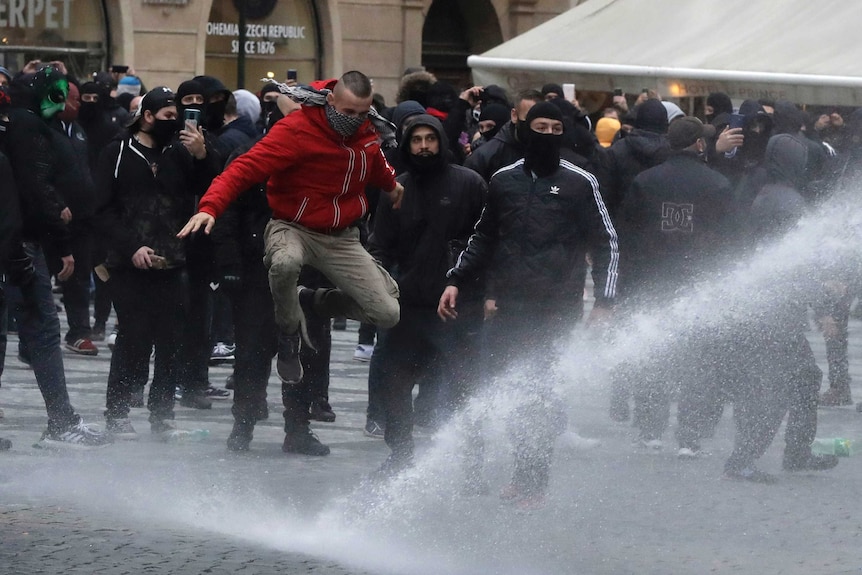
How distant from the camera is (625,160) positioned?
10242 millimetres

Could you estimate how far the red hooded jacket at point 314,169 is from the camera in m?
7.11

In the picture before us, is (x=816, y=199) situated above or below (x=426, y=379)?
above

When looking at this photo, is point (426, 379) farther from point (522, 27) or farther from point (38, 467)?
point (522, 27)

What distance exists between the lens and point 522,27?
28.4 meters

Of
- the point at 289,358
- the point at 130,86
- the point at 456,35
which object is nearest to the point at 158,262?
the point at 289,358

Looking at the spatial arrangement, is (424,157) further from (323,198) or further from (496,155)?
(496,155)

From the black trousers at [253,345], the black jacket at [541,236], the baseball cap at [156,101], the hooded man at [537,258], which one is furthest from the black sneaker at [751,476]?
the baseball cap at [156,101]

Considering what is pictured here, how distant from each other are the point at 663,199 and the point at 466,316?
1.53m

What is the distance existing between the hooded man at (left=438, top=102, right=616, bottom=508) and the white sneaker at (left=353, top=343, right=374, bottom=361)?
15.2ft

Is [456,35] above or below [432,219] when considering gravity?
above

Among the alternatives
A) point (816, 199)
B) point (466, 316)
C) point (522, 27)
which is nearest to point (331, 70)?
point (522, 27)

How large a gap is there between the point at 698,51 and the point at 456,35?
16.7 meters

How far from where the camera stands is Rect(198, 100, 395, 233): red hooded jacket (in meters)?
7.11

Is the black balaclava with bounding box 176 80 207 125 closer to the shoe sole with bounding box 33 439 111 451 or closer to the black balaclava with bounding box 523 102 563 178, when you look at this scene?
the shoe sole with bounding box 33 439 111 451
